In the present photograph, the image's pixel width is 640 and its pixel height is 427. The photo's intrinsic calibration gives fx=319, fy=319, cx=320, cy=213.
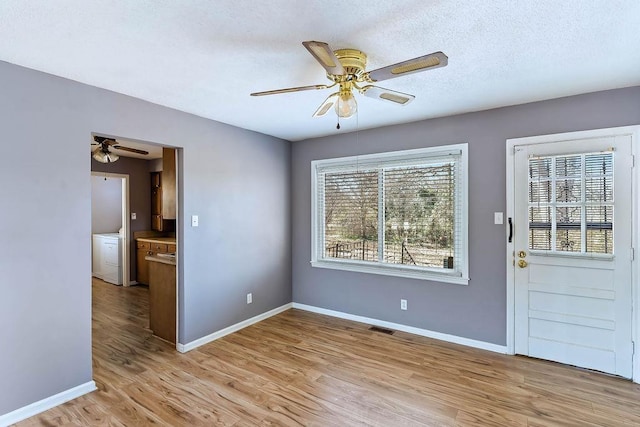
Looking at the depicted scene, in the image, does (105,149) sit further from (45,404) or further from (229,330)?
(45,404)

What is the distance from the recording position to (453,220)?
3.42m

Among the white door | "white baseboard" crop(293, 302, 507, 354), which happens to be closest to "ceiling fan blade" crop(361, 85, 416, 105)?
the white door

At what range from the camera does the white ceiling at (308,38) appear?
1.60 m

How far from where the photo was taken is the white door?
265 cm

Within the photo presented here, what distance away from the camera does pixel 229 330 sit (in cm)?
368

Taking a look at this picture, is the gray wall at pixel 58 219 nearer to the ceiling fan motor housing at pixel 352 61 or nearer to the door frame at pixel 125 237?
the ceiling fan motor housing at pixel 352 61

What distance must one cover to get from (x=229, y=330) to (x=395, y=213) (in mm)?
2373

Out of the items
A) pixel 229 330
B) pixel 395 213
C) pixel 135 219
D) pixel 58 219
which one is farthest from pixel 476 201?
pixel 135 219

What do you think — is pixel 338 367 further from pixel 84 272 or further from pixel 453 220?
pixel 84 272

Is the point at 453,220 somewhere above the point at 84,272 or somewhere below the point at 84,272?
above

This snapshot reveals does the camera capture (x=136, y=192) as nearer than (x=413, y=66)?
No

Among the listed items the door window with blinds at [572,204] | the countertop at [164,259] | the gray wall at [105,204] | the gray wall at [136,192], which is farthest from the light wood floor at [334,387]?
the gray wall at [105,204]

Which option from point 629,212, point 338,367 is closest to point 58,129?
point 338,367

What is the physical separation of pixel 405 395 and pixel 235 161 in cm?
292
